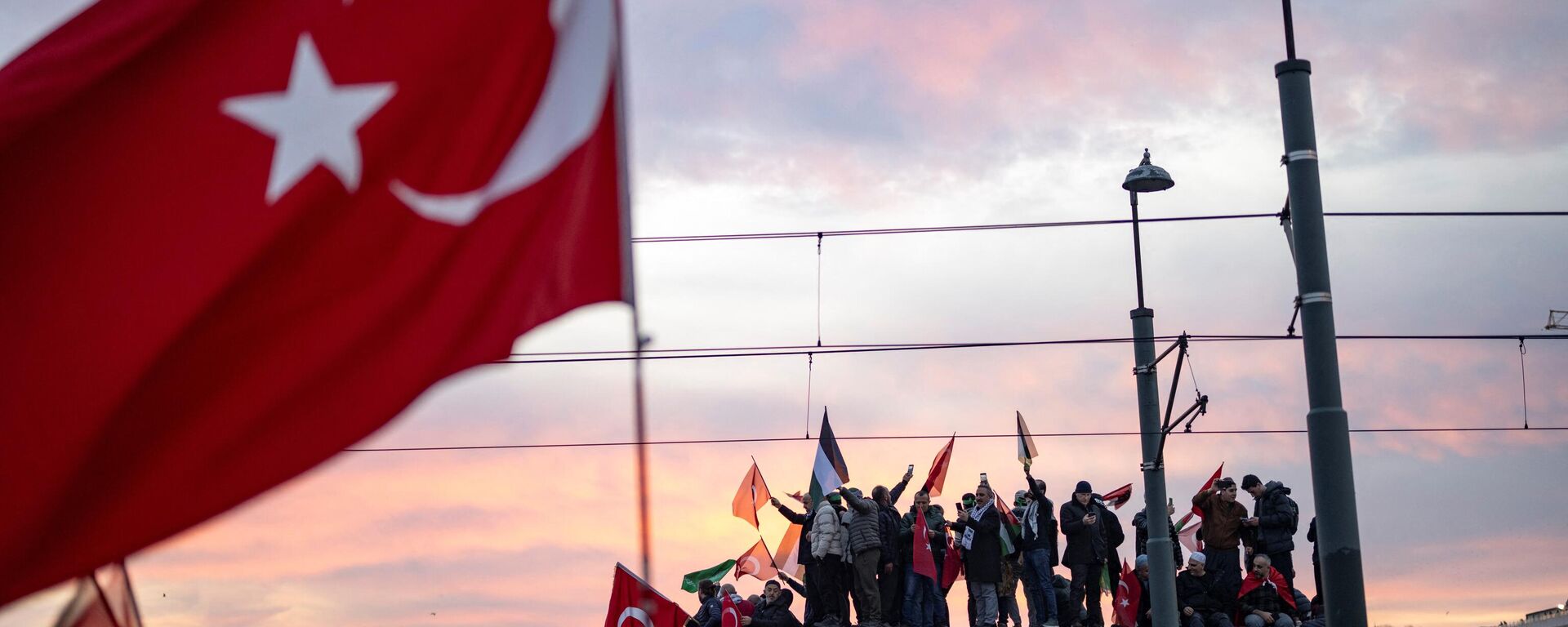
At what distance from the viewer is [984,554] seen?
898 inches

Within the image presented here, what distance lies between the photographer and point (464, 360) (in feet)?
20.4

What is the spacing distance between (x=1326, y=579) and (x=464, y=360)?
20.0ft

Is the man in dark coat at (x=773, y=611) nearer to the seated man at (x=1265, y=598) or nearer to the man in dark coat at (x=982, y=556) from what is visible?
the man in dark coat at (x=982, y=556)

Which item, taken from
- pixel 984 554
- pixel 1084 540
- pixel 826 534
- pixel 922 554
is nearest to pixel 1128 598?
pixel 1084 540

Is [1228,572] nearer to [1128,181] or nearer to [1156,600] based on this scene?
[1156,600]

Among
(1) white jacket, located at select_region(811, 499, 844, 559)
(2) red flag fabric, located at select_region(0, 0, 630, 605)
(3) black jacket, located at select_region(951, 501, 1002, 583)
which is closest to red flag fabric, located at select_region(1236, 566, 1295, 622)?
(3) black jacket, located at select_region(951, 501, 1002, 583)

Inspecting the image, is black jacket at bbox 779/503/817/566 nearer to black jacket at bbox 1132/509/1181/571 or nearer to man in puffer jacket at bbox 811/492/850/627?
man in puffer jacket at bbox 811/492/850/627

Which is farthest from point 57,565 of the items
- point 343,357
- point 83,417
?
point 343,357

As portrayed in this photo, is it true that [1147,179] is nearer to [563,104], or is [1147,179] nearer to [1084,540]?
[1084,540]

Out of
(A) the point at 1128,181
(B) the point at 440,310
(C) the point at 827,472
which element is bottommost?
(B) the point at 440,310

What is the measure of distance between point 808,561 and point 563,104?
1806 cm

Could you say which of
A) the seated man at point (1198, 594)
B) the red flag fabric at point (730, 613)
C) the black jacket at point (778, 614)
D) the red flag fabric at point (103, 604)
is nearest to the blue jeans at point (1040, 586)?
the seated man at point (1198, 594)

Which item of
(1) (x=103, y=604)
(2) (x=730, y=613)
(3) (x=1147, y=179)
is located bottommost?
(1) (x=103, y=604)

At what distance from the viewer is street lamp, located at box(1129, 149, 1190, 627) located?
2038cm
